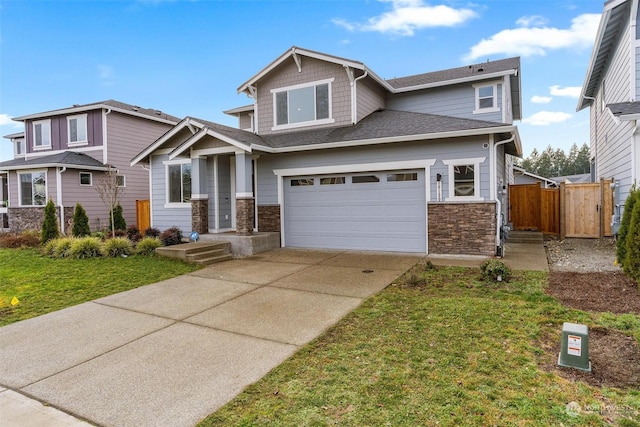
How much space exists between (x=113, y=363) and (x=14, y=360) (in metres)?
1.16

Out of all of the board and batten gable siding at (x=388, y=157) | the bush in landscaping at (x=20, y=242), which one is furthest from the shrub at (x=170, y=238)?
the bush in landscaping at (x=20, y=242)

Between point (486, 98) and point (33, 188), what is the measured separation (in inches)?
808

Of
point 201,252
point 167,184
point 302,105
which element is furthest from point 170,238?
point 302,105

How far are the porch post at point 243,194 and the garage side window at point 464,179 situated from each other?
5.63m

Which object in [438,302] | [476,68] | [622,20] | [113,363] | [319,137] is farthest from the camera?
[476,68]

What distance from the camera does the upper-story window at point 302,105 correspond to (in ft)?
41.0

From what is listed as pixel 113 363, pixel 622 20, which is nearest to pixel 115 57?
pixel 113 363

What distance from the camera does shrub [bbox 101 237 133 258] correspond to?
10297mm

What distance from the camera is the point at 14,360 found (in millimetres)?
3994

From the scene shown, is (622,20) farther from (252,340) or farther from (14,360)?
(14,360)

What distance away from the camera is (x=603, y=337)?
4141 mm

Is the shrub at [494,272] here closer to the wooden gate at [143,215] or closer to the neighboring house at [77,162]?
the wooden gate at [143,215]

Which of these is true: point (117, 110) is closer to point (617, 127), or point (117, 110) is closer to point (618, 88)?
point (618, 88)

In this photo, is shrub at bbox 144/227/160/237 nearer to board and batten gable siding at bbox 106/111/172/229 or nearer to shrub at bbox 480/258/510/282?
board and batten gable siding at bbox 106/111/172/229
